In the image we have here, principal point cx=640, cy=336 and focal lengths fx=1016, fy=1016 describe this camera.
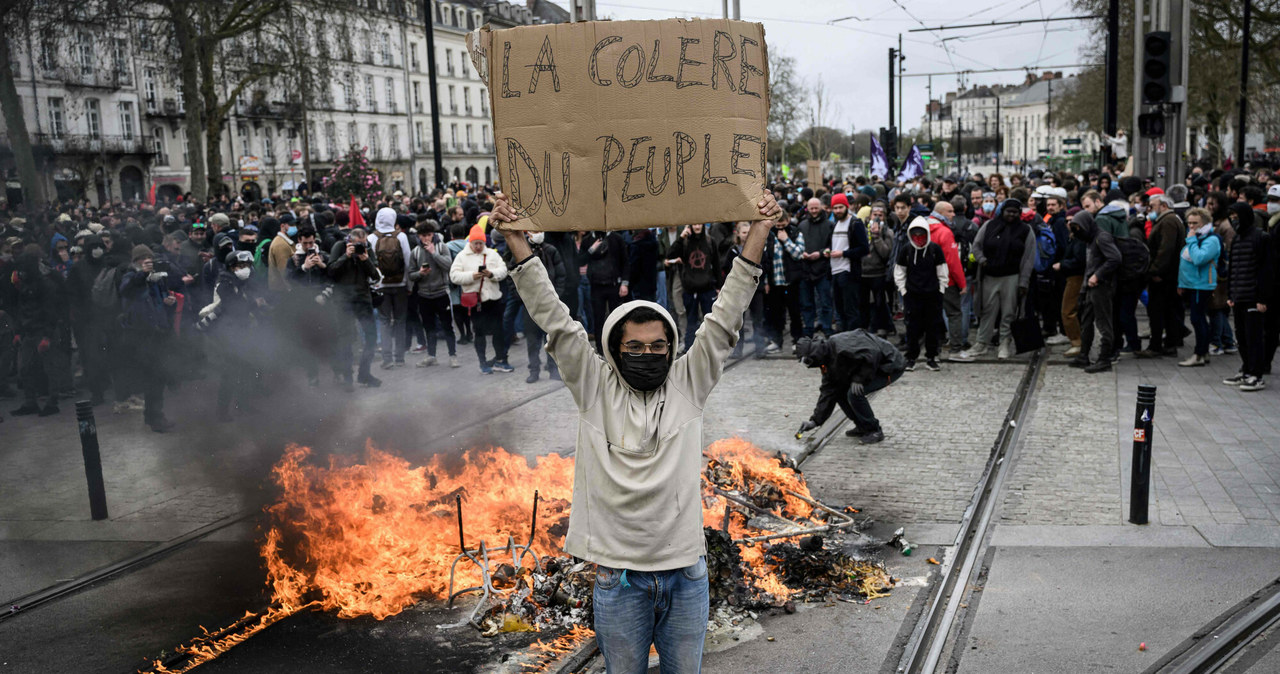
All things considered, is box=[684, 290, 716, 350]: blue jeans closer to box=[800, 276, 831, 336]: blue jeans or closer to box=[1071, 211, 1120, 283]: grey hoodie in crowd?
box=[800, 276, 831, 336]: blue jeans

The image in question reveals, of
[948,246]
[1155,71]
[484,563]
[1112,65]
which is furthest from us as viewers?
[1112,65]

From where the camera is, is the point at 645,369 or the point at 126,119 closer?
the point at 645,369

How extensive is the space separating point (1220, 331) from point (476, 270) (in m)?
8.75

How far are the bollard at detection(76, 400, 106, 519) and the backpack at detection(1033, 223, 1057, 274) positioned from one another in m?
10.00

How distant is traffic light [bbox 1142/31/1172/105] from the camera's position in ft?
43.9

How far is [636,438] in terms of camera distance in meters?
3.31

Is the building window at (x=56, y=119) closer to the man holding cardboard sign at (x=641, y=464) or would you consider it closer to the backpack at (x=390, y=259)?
the backpack at (x=390, y=259)

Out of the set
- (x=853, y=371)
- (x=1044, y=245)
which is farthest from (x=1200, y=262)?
(x=853, y=371)

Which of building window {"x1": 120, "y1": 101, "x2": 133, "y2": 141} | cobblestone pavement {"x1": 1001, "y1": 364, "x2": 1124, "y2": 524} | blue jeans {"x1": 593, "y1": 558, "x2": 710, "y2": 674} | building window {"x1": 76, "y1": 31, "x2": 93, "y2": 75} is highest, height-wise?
building window {"x1": 120, "y1": 101, "x2": 133, "y2": 141}

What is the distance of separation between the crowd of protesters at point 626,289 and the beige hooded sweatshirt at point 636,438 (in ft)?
25.6

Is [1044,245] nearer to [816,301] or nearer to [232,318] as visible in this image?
[816,301]

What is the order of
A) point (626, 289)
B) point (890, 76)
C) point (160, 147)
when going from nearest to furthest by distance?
point (626, 289), point (890, 76), point (160, 147)

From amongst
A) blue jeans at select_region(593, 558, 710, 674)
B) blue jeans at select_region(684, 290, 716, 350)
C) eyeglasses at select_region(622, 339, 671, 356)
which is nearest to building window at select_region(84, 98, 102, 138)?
blue jeans at select_region(684, 290, 716, 350)

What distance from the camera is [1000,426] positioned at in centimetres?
Result: 912
